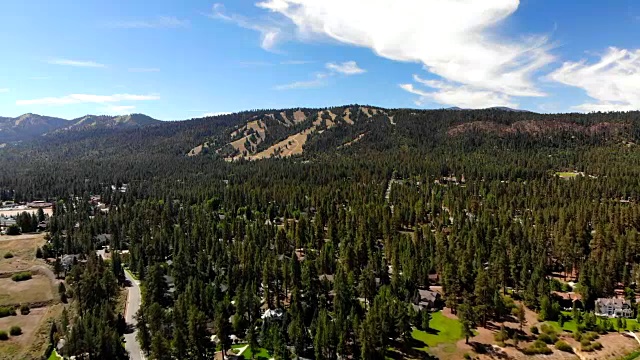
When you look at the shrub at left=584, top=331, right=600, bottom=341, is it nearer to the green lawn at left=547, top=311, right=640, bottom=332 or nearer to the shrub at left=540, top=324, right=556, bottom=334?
the green lawn at left=547, top=311, right=640, bottom=332

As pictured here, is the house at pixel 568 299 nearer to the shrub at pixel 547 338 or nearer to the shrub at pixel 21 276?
the shrub at pixel 547 338

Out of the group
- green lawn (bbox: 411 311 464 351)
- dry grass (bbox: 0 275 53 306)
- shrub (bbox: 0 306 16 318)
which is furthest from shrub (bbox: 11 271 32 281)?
green lawn (bbox: 411 311 464 351)

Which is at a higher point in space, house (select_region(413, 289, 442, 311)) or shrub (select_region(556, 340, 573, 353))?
house (select_region(413, 289, 442, 311))

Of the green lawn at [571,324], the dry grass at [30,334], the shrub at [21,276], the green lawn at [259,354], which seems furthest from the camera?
the shrub at [21,276]

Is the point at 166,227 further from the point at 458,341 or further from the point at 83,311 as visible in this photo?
the point at 458,341

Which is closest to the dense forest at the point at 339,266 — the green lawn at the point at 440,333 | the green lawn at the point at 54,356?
the green lawn at the point at 440,333

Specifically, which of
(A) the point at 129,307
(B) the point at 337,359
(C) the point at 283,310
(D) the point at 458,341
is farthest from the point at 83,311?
(D) the point at 458,341

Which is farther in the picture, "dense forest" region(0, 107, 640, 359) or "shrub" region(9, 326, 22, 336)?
"shrub" region(9, 326, 22, 336)
